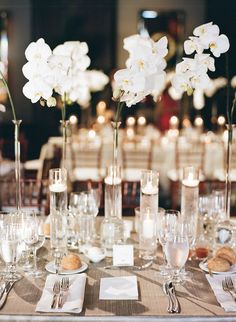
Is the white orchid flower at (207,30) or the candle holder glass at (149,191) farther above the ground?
the white orchid flower at (207,30)

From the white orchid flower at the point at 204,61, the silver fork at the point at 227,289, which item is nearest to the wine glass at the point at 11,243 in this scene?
the silver fork at the point at 227,289

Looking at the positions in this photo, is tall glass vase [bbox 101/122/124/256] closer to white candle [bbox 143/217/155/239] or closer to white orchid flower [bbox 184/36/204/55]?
white candle [bbox 143/217/155/239]

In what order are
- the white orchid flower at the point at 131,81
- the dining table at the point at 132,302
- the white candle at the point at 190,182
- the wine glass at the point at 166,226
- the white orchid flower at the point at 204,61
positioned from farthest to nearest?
the white candle at the point at 190,182
the white orchid flower at the point at 204,61
the white orchid flower at the point at 131,81
the wine glass at the point at 166,226
the dining table at the point at 132,302

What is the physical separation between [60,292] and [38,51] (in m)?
0.90

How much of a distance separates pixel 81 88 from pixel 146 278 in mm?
1280

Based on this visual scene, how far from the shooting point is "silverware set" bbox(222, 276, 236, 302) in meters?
1.76

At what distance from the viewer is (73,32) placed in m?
8.33

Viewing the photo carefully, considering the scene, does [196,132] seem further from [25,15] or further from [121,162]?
[25,15]

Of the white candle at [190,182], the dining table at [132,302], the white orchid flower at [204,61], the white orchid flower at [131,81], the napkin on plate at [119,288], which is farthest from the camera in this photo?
the white candle at [190,182]

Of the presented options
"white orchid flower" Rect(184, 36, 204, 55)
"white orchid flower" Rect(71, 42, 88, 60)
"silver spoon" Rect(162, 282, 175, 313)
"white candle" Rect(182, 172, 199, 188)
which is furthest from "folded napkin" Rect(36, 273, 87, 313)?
"white orchid flower" Rect(71, 42, 88, 60)

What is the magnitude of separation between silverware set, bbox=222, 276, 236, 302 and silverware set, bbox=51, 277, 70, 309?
517 mm

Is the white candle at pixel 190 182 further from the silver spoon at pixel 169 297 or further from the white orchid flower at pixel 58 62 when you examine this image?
the white orchid flower at pixel 58 62

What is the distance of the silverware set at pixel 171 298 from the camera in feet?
5.36

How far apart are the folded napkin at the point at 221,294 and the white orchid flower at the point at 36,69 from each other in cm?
97
